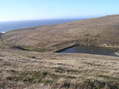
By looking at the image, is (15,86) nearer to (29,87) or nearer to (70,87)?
(29,87)

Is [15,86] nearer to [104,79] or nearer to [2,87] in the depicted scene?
[2,87]

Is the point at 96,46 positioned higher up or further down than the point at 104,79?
further down

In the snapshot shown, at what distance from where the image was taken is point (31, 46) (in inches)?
2697

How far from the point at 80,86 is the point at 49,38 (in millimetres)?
64252

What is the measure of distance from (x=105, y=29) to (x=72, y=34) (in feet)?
39.5

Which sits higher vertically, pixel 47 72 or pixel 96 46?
pixel 47 72

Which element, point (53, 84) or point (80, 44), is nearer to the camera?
point (53, 84)

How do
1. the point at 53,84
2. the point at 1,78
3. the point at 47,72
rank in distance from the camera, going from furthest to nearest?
the point at 47,72
the point at 1,78
the point at 53,84

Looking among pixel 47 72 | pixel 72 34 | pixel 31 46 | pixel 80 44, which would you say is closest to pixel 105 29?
pixel 72 34

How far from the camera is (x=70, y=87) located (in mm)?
11758

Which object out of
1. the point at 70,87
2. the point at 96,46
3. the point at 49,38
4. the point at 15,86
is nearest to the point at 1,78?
the point at 15,86

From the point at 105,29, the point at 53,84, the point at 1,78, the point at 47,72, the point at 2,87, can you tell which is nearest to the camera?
the point at 2,87

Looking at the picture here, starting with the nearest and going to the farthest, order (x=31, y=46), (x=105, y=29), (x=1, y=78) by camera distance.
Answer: (x=1, y=78) < (x=31, y=46) < (x=105, y=29)

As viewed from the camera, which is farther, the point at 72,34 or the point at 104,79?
the point at 72,34
